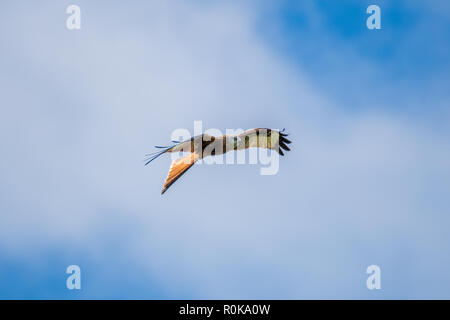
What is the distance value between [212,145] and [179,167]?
127 centimetres

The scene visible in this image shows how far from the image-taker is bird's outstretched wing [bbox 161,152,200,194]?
72.1 feet

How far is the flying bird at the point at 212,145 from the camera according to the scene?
22.3 m

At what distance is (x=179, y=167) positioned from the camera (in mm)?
22375

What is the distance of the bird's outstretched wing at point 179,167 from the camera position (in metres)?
22.0

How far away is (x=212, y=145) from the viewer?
22656 mm

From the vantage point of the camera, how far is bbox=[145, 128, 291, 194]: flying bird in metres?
22.3

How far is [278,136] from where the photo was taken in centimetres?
2358
